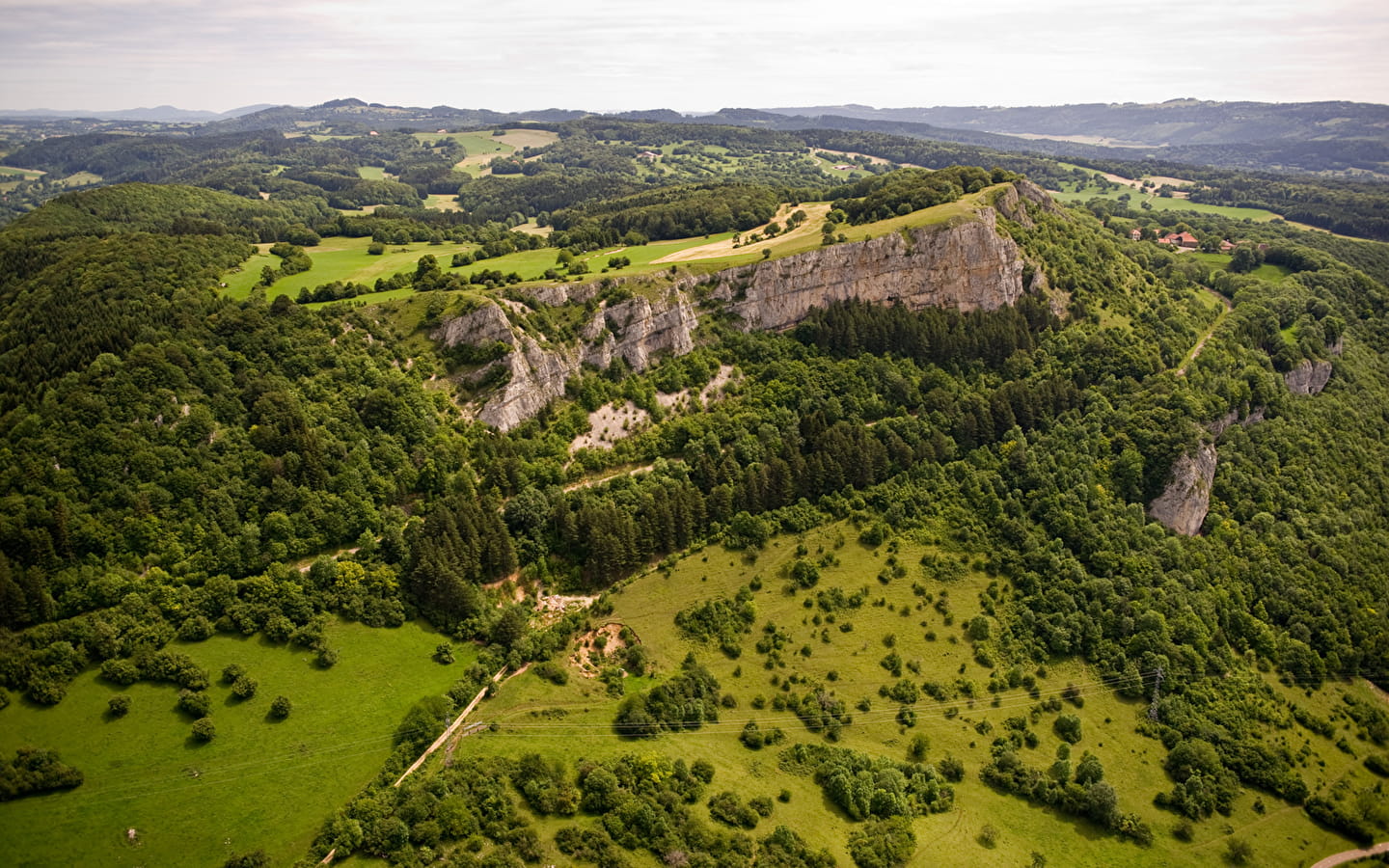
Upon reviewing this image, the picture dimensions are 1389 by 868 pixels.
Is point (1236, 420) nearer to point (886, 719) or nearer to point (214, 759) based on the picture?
point (886, 719)

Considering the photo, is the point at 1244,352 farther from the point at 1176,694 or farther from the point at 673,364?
the point at 673,364

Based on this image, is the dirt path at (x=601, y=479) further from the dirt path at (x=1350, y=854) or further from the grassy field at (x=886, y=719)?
the dirt path at (x=1350, y=854)

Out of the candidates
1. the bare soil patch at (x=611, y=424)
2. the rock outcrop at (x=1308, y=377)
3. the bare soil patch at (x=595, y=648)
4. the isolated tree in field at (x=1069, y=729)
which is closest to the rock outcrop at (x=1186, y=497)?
the rock outcrop at (x=1308, y=377)

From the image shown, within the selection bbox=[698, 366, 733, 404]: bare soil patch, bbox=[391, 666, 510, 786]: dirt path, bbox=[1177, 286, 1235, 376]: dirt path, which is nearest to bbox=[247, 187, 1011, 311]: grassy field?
bbox=[698, 366, 733, 404]: bare soil patch

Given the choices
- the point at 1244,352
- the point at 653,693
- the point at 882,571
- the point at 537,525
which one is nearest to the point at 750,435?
the point at 882,571

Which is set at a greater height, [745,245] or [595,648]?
[745,245]

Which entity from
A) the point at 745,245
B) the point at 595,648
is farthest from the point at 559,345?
the point at 745,245
